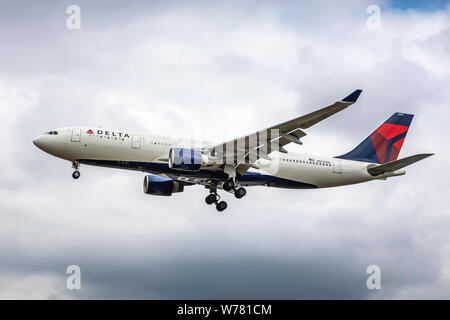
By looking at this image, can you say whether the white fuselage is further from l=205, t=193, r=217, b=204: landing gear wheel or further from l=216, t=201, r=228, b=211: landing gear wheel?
l=216, t=201, r=228, b=211: landing gear wheel

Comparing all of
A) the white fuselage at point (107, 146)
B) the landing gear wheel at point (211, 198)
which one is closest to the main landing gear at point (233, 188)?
the landing gear wheel at point (211, 198)

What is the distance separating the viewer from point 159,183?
45906 mm

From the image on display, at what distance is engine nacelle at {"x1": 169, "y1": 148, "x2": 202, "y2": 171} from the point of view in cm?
3853

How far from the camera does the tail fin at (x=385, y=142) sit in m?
47.1

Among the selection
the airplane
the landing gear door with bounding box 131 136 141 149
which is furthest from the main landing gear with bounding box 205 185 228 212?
the landing gear door with bounding box 131 136 141 149

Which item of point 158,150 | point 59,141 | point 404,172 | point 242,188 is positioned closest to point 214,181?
point 242,188

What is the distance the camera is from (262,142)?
39062 mm

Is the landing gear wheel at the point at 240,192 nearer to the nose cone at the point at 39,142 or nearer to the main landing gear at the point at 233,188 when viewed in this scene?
the main landing gear at the point at 233,188

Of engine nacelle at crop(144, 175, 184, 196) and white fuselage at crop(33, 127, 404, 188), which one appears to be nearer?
white fuselage at crop(33, 127, 404, 188)

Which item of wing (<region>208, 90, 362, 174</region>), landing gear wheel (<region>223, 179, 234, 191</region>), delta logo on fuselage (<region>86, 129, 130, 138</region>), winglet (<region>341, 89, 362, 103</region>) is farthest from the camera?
landing gear wheel (<region>223, 179, 234, 191</region>)

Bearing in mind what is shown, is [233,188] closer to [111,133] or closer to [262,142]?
[262,142]

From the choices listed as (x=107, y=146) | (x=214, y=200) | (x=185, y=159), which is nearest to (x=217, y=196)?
(x=214, y=200)

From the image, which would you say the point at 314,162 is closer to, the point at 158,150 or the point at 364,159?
the point at 364,159

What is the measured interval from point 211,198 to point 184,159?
217 inches
